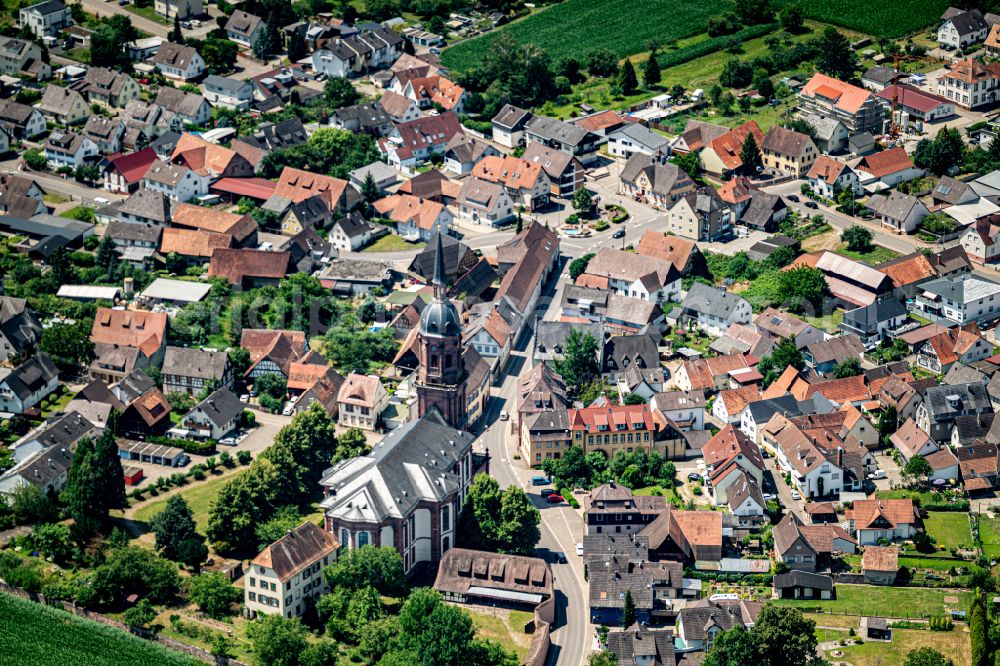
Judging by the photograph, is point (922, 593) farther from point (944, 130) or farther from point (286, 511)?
point (944, 130)

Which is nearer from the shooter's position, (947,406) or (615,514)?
(615,514)

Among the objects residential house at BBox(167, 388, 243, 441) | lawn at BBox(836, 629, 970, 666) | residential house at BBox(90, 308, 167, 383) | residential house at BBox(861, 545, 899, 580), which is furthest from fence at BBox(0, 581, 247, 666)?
residential house at BBox(861, 545, 899, 580)

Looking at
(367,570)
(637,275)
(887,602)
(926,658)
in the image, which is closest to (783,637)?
(926,658)

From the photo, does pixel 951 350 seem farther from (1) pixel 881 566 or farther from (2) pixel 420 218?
(2) pixel 420 218

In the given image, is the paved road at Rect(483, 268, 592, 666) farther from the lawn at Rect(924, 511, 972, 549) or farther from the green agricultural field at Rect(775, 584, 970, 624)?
the lawn at Rect(924, 511, 972, 549)

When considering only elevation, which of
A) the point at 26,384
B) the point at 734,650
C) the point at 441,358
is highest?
the point at 441,358

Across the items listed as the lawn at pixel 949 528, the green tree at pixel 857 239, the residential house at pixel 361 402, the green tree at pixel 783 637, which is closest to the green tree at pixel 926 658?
the green tree at pixel 783 637
